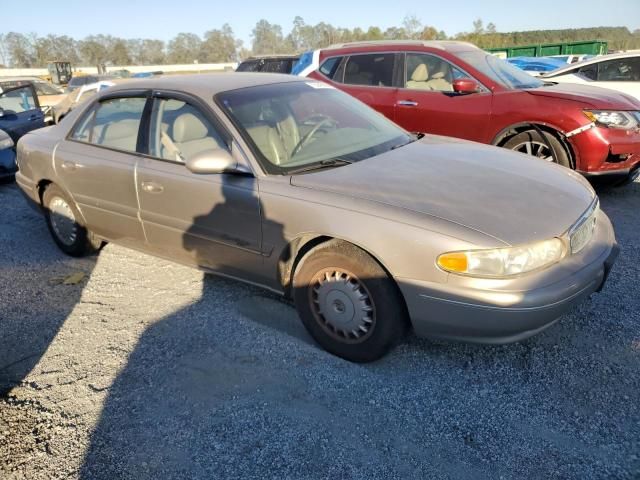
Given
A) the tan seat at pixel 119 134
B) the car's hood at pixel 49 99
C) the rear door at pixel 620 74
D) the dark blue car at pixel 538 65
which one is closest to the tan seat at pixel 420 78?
the tan seat at pixel 119 134

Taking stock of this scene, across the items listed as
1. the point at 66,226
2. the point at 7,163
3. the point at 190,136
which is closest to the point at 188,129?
the point at 190,136

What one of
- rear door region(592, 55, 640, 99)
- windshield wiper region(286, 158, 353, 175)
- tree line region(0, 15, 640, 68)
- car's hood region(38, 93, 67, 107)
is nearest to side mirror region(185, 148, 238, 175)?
windshield wiper region(286, 158, 353, 175)

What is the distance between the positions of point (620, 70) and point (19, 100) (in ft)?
35.8

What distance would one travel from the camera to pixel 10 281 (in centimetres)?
413

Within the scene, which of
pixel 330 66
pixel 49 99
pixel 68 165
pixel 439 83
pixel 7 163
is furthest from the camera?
pixel 49 99

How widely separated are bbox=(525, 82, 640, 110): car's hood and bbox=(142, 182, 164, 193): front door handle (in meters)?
4.07

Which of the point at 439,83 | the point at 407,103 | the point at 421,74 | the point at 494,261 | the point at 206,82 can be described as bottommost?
the point at 494,261

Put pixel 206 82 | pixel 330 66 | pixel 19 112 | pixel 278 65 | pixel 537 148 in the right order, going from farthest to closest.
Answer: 1. pixel 278 65
2. pixel 19 112
3. pixel 330 66
4. pixel 537 148
5. pixel 206 82

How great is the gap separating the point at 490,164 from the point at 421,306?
4.00 feet

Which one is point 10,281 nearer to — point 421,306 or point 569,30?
point 421,306

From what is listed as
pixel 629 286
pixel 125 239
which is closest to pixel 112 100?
pixel 125 239

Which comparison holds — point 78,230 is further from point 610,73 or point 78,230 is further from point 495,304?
point 610,73

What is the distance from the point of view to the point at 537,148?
209 inches

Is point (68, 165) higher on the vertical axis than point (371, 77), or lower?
lower
